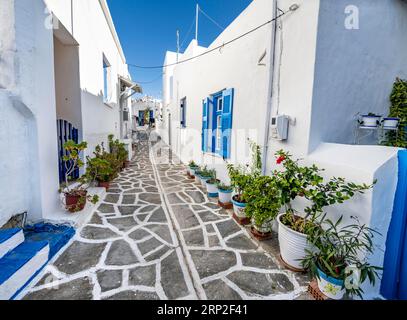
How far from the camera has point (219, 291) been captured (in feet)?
8.07

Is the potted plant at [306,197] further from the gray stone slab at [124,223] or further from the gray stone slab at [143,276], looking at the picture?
the gray stone slab at [124,223]

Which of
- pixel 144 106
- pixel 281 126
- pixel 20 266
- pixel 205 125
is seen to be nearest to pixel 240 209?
pixel 281 126

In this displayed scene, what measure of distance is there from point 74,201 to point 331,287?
4500 millimetres

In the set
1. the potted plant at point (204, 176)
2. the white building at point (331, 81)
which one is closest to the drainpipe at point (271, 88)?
the white building at point (331, 81)

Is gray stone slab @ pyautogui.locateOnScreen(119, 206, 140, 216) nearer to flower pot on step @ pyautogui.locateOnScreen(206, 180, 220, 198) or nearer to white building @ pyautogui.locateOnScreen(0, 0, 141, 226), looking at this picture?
white building @ pyautogui.locateOnScreen(0, 0, 141, 226)

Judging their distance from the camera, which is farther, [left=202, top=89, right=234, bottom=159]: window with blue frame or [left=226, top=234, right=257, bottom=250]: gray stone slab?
[left=202, top=89, right=234, bottom=159]: window with blue frame

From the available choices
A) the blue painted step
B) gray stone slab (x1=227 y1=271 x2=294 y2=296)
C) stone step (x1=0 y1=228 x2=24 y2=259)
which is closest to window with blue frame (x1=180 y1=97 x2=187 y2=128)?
the blue painted step

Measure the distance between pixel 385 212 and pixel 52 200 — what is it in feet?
17.4

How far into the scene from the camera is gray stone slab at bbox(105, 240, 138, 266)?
Answer: 2932 mm

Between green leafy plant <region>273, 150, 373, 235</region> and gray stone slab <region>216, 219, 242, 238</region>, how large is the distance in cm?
113

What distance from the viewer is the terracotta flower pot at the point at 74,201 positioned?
4.06m

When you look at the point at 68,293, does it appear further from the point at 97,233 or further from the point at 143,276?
the point at 97,233

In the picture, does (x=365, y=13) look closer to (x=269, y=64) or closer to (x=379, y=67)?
(x=379, y=67)
